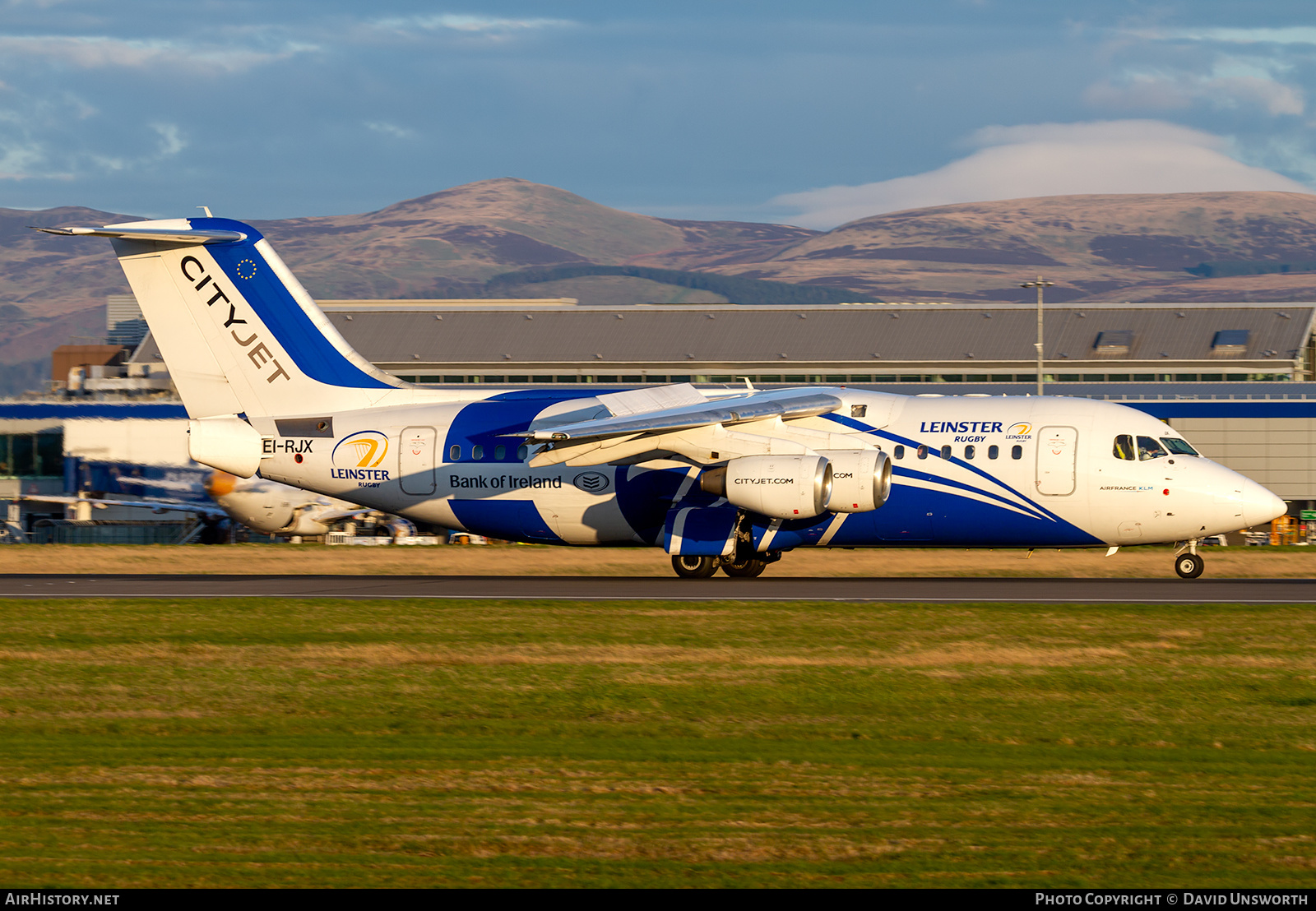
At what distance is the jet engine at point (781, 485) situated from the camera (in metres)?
28.6

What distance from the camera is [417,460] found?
1267 inches

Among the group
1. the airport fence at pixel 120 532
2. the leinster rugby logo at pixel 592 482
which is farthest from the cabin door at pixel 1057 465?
the airport fence at pixel 120 532

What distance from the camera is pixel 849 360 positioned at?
8544 cm

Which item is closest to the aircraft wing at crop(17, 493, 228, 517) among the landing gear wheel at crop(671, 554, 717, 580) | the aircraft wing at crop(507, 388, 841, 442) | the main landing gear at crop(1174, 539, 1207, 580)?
the aircraft wing at crop(507, 388, 841, 442)

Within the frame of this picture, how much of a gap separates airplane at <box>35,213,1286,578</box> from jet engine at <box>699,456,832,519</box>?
0.04 meters

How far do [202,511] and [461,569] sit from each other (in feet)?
79.0

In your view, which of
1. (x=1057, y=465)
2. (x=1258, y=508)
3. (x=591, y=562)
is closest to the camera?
(x=1258, y=508)

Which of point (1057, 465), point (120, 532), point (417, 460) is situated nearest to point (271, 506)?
point (120, 532)

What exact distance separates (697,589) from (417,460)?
310 inches

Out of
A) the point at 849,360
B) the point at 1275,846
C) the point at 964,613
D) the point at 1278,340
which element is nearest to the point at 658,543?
the point at 964,613

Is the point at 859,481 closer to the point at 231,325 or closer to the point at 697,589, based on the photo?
the point at 697,589

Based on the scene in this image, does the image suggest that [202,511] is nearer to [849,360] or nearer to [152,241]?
[152,241]

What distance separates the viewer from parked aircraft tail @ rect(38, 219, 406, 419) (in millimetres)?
33094

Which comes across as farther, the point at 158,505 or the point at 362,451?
the point at 158,505
